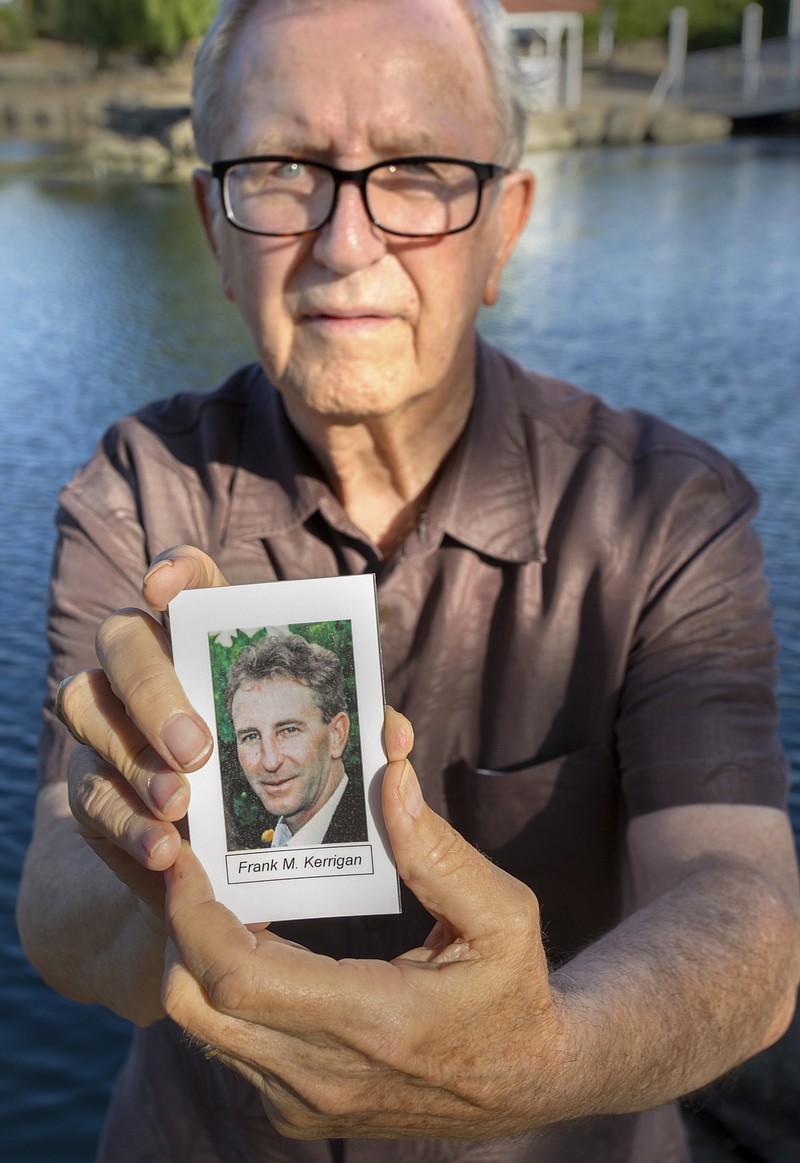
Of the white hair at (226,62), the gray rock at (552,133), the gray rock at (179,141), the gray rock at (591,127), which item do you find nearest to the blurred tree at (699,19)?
the gray rock at (591,127)

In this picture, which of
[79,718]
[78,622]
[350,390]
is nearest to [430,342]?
[350,390]

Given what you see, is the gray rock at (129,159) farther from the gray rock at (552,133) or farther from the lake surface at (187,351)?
the gray rock at (552,133)

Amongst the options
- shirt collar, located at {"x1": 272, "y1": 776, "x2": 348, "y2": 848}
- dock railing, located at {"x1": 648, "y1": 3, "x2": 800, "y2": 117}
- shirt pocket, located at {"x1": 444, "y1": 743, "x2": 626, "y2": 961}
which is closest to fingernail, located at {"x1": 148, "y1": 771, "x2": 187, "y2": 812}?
shirt collar, located at {"x1": 272, "y1": 776, "x2": 348, "y2": 848}

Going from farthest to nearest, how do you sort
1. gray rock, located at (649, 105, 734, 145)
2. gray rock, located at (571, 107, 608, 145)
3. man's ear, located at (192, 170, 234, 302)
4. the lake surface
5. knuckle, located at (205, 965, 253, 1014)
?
gray rock, located at (649, 105, 734, 145) < gray rock, located at (571, 107, 608, 145) < the lake surface < man's ear, located at (192, 170, 234, 302) < knuckle, located at (205, 965, 253, 1014)

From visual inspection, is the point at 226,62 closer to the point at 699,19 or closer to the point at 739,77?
the point at 739,77

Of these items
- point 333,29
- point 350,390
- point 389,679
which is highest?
point 333,29

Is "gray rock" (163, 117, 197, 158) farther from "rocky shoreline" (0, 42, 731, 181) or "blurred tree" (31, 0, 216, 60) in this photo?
"blurred tree" (31, 0, 216, 60)

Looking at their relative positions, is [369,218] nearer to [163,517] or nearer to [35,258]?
[163,517]
